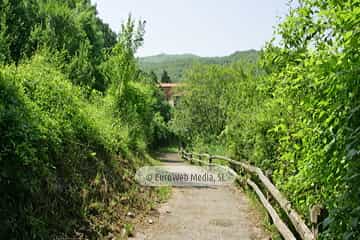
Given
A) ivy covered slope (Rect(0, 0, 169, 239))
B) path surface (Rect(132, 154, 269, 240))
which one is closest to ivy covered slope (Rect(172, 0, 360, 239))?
path surface (Rect(132, 154, 269, 240))

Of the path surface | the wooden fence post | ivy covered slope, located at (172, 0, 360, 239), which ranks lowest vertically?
the path surface

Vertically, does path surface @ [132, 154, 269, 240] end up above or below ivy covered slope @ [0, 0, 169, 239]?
below

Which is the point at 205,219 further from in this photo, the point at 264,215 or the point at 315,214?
the point at 315,214

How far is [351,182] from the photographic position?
5.93 feet

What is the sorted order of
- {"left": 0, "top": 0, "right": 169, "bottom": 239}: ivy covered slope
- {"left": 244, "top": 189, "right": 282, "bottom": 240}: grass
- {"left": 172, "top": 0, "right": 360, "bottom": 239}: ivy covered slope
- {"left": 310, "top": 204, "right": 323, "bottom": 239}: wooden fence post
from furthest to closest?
{"left": 244, "top": 189, "right": 282, "bottom": 240}: grass < {"left": 0, "top": 0, "right": 169, "bottom": 239}: ivy covered slope < {"left": 310, "top": 204, "right": 323, "bottom": 239}: wooden fence post < {"left": 172, "top": 0, "right": 360, "bottom": 239}: ivy covered slope

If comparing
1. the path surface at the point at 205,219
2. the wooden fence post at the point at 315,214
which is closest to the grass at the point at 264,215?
the path surface at the point at 205,219

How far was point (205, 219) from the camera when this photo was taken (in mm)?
6867

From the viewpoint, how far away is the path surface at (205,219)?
5.87 meters

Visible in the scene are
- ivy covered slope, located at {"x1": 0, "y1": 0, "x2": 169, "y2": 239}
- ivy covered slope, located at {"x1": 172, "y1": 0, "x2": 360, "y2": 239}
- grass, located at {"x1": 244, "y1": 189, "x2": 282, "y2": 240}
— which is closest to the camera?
ivy covered slope, located at {"x1": 172, "y1": 0, "x2": 360, "y2": 239}

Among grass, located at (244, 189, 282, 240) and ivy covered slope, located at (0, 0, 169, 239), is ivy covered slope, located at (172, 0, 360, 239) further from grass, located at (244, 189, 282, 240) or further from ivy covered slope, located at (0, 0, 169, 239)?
ivy covered slope, located at (0, 0, 169, 239)

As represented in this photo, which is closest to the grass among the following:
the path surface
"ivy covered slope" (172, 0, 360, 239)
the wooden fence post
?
the path surface

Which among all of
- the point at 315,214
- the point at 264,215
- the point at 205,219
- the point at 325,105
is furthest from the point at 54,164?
the point at 325,105

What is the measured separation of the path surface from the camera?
5867 mm

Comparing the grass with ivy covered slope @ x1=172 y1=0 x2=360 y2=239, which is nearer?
ivy covered slope @ x1=172 y1=0 x2=360 y2=239
